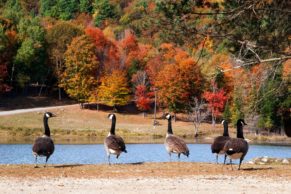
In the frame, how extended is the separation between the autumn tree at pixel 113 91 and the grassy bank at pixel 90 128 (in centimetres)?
228

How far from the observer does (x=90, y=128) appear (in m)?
75.7

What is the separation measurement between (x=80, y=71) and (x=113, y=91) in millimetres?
6119

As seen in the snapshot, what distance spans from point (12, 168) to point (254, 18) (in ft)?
32.3

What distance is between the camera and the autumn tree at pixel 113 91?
91.8 meters

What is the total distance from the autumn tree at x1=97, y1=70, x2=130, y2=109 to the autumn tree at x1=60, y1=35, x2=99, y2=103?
1.76 m

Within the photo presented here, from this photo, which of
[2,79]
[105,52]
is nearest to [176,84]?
[105,52]

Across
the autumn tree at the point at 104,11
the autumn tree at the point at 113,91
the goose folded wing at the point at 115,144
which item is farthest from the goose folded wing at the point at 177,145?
the autumn tree at the point at 104,11

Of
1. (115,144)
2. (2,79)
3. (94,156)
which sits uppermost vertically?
(2,79)

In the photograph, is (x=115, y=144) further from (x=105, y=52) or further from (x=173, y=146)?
(x=105, y=52)

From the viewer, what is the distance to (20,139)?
6397 cm

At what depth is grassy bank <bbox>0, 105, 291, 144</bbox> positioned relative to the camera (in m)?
68.4

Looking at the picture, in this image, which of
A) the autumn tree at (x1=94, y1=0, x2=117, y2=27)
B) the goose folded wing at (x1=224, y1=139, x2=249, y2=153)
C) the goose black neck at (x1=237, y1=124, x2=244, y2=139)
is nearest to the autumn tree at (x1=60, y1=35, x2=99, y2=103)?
the autumn tree at (x1=94, y1=0, x2=117, y2=27)

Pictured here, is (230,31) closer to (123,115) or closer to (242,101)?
(242,101)

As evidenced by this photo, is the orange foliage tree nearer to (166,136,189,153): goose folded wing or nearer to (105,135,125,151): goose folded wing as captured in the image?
(166,136,189,153): goose folded wing
